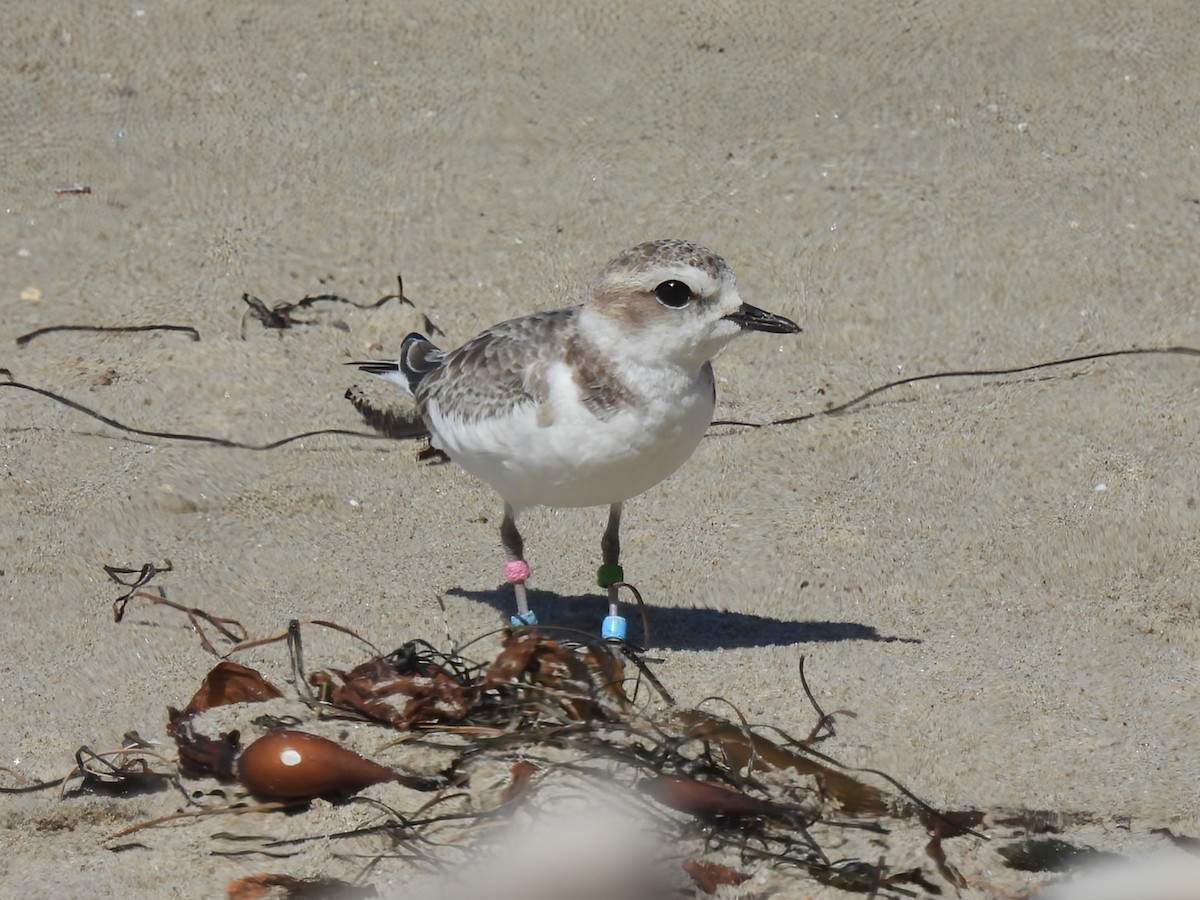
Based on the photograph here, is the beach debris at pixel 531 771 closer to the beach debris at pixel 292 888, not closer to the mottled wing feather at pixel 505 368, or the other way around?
the beach debris at pixel 292 888

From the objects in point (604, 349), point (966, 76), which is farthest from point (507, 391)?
point (966, 76)

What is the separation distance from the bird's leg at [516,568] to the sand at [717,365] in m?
0.14

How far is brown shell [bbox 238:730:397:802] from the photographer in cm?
331

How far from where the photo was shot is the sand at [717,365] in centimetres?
387

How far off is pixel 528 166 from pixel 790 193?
106 centimetres

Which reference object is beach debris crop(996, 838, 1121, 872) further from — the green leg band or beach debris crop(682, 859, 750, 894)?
the green leg band

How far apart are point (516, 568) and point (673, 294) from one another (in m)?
0.91

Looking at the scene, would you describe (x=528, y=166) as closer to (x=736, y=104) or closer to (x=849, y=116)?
(x=736, y=104)

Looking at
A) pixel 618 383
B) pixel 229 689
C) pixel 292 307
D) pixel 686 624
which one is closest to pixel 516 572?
pixel 686 624

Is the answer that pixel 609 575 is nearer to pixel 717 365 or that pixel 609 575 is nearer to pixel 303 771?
pixel 303 771

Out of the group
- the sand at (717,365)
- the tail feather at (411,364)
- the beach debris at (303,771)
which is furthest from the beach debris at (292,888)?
the tail feather at (411,364)

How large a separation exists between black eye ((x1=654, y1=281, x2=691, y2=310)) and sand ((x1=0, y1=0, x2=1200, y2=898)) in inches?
37.1

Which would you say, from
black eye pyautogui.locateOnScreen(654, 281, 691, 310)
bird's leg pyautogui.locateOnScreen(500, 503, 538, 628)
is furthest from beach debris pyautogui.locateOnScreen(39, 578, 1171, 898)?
black eye pyautogui.locateOnScreen(654, 281, 691, 310)

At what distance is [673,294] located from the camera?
12.6ft
